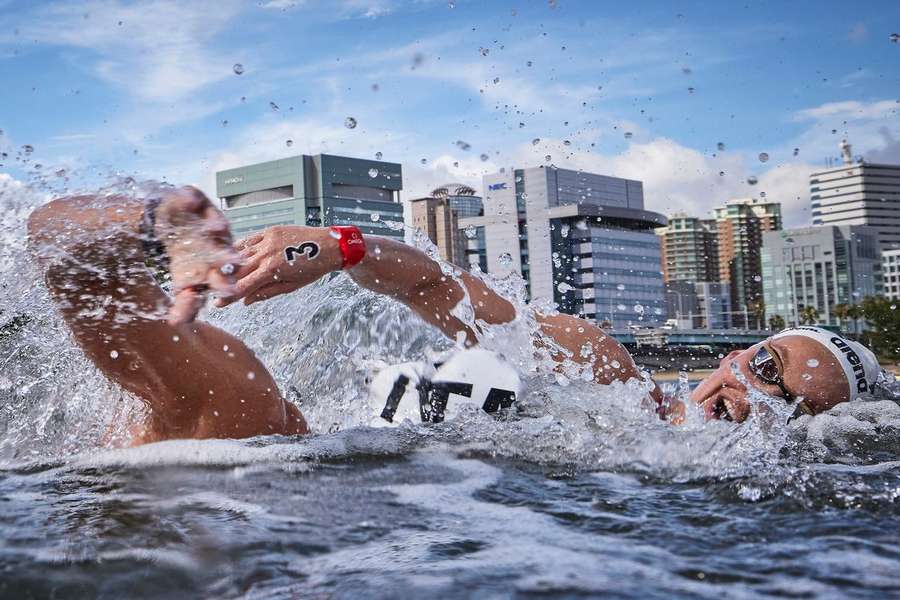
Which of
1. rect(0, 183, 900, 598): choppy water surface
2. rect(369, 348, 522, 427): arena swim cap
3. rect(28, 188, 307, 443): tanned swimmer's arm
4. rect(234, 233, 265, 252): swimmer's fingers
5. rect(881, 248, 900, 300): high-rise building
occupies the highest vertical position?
rect(881, 248, 900, 300): high-rise building

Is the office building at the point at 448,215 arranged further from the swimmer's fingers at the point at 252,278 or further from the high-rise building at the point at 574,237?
the swimmer's fingers at the point at 252,278

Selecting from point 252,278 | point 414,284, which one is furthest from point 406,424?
point 414,284

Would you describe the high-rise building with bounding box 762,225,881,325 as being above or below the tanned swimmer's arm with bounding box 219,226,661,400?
above

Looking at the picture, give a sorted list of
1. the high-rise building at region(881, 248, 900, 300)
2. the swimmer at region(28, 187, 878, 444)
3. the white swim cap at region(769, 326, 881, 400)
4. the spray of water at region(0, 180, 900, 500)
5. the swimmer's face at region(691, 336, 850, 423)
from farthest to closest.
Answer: the high-rise building at region(881, 248, 900, 300)
the white swim cap at region(769, 326, 881, 400)
the swimmer's face at region(691, 336, 850, 423)
the spray of water at region(0, 180, 900, 500)
the swimmer at region(28, 187, 878, 444)

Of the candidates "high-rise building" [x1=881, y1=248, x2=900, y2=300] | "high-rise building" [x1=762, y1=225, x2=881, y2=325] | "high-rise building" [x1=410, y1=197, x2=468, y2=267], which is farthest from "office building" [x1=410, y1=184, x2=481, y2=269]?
"high-rise building" [x1=881, y1=248, x2=900, y2=300]

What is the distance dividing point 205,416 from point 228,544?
1.64 m

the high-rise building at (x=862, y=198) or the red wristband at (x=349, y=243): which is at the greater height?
the high-rise building at (x=862, y=198)

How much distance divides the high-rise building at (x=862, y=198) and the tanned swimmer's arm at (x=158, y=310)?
664ft

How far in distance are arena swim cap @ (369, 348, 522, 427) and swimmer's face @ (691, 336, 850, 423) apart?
148 cm

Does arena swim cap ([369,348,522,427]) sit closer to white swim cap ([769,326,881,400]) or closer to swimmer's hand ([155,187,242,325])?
swimmer's hand ([155,187,242,325])

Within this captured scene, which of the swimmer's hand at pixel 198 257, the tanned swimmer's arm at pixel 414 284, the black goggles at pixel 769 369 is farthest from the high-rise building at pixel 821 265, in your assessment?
the swimmer's hand at pixel 198 257

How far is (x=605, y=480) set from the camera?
107 inches

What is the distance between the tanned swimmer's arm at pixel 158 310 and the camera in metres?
2.47

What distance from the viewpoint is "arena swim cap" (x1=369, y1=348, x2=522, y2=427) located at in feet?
12.9
